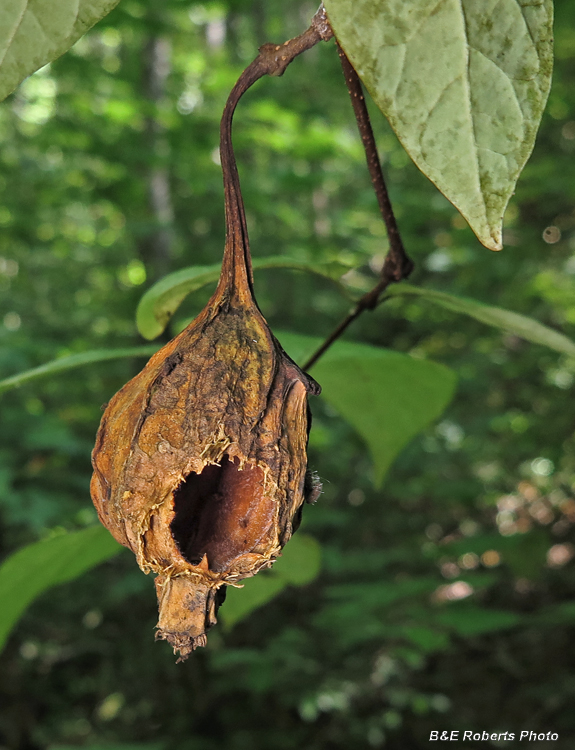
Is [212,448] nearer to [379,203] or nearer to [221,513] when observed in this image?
[221,513]

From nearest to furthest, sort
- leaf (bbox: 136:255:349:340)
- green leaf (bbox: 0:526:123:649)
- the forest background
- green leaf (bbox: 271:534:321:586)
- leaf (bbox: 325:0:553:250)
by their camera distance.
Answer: leaf (bbox: 325:0:553:250), leaf (bbox: 136:255:349:340), green leaf (bbox: 0:526:123:649), green leaf (bbox: 271:534:321:586), the forest background

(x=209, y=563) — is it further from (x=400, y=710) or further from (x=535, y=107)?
(x=400, y=710)

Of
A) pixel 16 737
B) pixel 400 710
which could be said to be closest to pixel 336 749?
pixel 400 710

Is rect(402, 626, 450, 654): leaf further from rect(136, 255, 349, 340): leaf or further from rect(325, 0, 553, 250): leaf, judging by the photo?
rect(325, 0, 553, 250): leaf

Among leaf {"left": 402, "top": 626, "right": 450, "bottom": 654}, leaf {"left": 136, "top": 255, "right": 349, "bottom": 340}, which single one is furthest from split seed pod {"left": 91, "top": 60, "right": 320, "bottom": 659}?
leaf {"left": 402, "top": 626, "right": 450, "bottom": 654}

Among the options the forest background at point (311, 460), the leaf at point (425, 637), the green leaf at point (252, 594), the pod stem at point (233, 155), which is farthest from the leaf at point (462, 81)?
the forest background at point (311, 460)

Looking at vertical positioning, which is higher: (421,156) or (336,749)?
(421,156)

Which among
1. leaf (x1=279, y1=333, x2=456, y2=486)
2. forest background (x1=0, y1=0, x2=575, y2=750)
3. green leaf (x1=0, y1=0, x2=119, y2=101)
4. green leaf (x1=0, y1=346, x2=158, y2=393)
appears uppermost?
green leaf (x1=0, y1=0, x2=119, y2=101)
